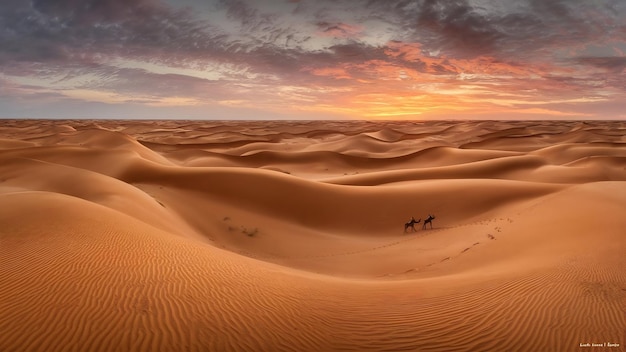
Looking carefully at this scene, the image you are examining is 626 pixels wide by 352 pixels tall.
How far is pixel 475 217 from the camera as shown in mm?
18406

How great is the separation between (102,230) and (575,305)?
33.4 ft

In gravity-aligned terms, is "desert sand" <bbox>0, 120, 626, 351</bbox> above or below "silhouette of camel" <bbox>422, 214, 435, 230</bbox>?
above

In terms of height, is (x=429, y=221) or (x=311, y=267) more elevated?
(x=429, y=221)

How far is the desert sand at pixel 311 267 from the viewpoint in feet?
17.7

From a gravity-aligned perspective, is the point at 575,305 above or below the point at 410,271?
above

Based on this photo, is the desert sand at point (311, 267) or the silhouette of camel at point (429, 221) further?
the silhouette of camel at point (429, 221)

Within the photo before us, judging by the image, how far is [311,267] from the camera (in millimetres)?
12664

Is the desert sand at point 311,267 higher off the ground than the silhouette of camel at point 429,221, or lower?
higher

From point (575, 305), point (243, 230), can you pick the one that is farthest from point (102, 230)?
point (575, 305)

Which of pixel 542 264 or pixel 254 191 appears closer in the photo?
pixel 542 264

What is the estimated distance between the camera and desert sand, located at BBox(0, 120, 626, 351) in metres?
5.39

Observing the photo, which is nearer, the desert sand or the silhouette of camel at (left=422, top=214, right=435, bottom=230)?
the desert sand

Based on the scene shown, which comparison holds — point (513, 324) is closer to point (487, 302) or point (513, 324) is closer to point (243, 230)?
point (487, 302)

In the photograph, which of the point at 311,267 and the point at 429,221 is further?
the point at 429,221
